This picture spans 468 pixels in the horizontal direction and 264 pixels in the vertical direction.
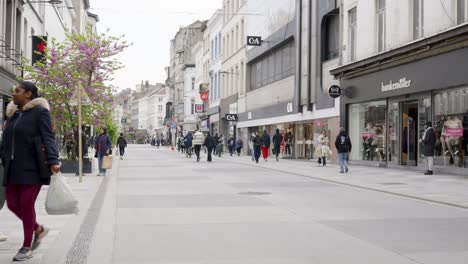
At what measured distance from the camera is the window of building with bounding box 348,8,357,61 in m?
28.6

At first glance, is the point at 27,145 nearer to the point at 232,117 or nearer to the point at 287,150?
the point at 287,150

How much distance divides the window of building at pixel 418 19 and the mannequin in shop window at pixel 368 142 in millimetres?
5574

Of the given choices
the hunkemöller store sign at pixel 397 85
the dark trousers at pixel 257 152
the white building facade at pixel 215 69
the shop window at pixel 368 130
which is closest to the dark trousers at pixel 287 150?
the dark trousers at pixel 257 152

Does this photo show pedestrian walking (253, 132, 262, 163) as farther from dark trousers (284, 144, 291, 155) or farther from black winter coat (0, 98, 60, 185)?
black winter coat (0, 98, 60, 185)

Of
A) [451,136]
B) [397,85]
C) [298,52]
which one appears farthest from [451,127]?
[298,52]

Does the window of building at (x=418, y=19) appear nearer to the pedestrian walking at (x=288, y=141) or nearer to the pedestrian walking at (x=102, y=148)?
the pedestrian walking at (x=102, y=148)

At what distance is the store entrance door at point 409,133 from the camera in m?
23.6

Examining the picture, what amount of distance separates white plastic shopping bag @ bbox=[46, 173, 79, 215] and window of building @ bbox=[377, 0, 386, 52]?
69.0 ft

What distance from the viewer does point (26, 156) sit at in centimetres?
621

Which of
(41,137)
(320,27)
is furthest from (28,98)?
(320,27)

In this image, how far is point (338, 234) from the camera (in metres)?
8.23

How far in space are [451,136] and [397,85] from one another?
4.12 m

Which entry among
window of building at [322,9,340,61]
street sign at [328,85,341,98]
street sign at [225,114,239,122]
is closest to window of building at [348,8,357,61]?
street sign at [328,85,341,98]

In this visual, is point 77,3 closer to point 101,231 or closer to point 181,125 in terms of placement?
point 181,125
